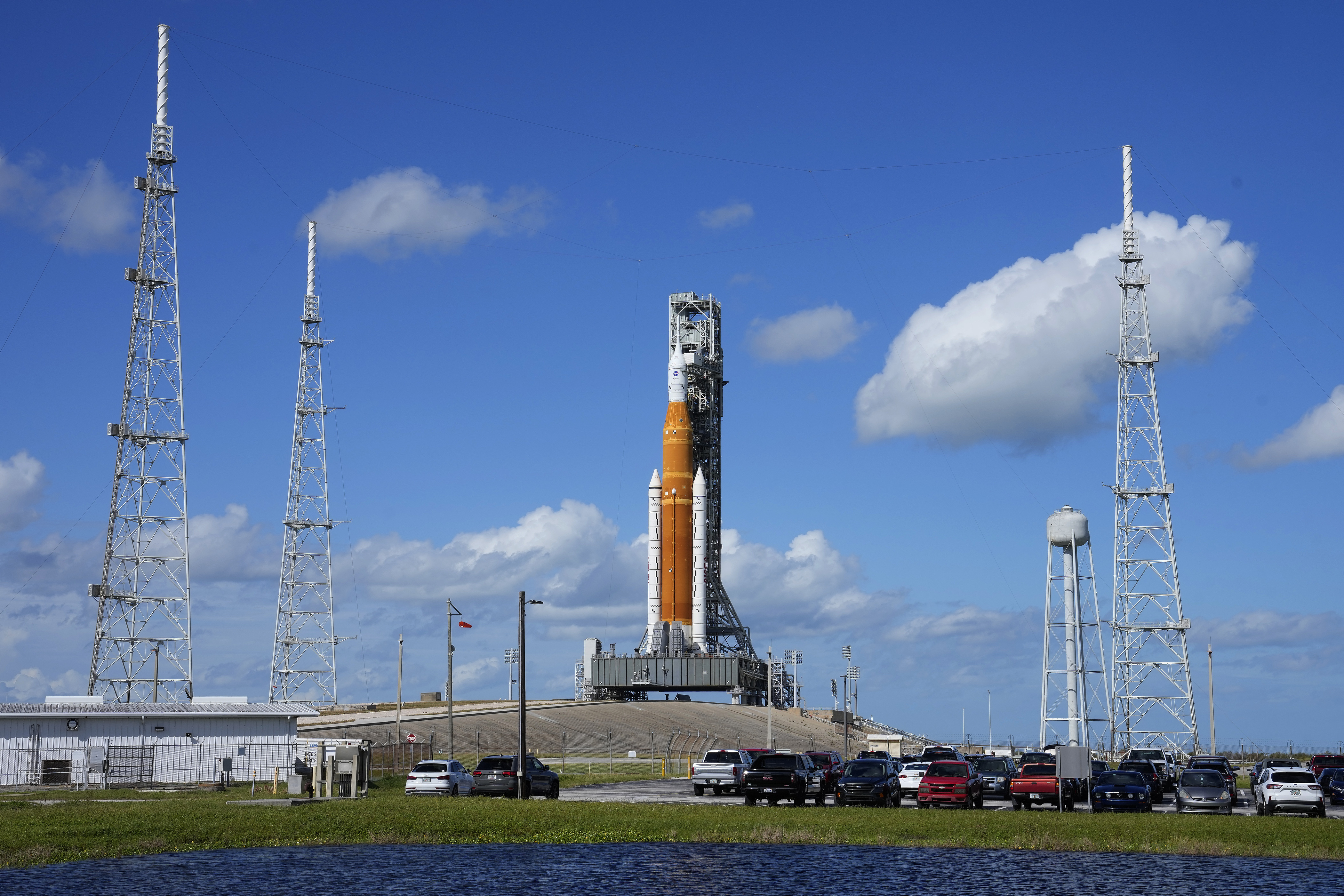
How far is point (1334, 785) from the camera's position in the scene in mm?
48031

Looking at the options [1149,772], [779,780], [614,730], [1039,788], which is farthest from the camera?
[614,730]

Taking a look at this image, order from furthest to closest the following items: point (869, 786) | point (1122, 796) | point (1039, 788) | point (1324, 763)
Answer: point (1324, 763) → point (1039, 788) → point (869, 786) → point (1122, 796)

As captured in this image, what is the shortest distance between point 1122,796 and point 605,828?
54.9 feet

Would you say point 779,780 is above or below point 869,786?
above

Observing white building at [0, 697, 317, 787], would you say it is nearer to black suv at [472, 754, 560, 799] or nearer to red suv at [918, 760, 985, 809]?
black suv at [472, 754, 560, 799]

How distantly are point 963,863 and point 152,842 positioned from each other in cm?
1945

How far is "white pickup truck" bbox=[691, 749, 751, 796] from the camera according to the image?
49438mm

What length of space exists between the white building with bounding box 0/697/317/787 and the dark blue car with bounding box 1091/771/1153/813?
2909 cm

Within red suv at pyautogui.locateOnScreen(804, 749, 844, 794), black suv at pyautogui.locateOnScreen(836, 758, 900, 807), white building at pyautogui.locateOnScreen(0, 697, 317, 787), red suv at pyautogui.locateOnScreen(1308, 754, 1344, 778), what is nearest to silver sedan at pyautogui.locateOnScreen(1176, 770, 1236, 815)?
black suv at pyautogui.locateOnScreen(836, 758, 900, 807)

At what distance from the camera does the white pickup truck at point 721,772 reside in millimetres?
49438

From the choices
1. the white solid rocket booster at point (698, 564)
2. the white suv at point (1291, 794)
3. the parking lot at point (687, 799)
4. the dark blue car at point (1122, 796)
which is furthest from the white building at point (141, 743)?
the white solid rocket booster at point (698, 564)

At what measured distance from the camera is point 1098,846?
34.1 metres

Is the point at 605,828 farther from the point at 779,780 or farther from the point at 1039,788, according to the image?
the point at 1039,788

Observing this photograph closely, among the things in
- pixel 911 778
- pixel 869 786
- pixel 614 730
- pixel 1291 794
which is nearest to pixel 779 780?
pixel 869 786
